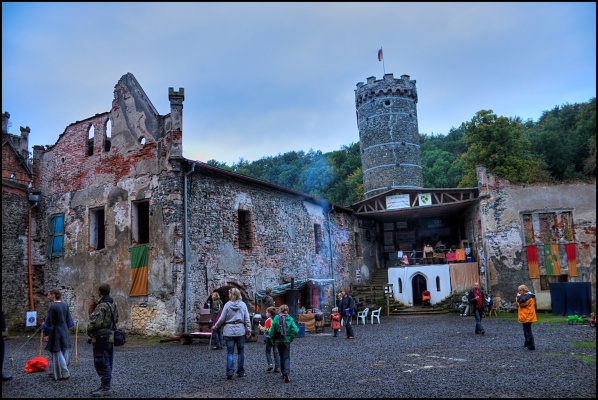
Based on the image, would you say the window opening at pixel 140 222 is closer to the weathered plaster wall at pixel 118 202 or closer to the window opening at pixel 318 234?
the weathered plaster wall at pixel 118 202

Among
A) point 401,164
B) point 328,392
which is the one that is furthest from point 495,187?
point 328,392

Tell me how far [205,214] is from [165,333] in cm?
429

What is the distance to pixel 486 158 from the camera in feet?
132

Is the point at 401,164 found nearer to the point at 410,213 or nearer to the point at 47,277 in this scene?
the point at 410,213

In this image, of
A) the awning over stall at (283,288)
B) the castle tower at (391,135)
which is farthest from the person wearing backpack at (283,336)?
the castle tower at (391,135)

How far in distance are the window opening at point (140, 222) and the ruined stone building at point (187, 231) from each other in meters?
0.06

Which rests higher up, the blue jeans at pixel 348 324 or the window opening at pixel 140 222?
the window opening at pixel 140 222

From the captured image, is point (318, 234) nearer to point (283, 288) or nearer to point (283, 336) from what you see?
point (283, 288)

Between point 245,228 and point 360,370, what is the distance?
11.0m

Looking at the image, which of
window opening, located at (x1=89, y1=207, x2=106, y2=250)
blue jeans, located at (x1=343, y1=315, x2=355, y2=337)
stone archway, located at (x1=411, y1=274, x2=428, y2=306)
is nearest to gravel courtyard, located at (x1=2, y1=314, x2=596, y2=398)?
blue jeans, located at (x1=343, y1=315, x2=355, y2=337)

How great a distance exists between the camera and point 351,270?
27922 millimetres

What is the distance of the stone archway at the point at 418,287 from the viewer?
2955 cm

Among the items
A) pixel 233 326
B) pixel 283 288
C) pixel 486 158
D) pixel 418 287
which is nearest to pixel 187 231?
pixel 283 288

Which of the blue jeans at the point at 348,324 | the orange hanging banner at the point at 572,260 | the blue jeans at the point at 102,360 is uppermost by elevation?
the orange hanging banner at the point at 572,260
